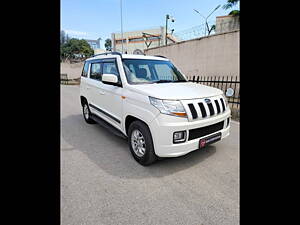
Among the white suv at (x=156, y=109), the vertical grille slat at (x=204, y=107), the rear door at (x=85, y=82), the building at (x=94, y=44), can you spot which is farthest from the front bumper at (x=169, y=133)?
the building at (x=94, y=44)

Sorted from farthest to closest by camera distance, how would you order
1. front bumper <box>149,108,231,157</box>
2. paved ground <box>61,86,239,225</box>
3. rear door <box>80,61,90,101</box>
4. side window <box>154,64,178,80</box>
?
1. rear door <box>80,61,90,101</box>
2. side window <box>154,64,178,80</box>
3. front bumper <box>149,108,231,157</box>
4. paved ground <box>61,86,239,225</box>

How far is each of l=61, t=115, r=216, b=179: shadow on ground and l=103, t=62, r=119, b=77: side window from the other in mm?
1512

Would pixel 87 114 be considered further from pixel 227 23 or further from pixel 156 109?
pixel 227 23

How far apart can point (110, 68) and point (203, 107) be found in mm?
2216

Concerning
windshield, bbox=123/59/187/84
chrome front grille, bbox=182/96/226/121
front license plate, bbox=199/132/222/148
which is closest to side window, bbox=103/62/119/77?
windshield, bbox=123/59/187/84

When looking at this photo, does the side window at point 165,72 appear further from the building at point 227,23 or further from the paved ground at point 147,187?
the building at point 227,23

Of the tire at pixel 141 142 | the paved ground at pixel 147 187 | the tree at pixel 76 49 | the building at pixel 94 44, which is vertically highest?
the building at pixel 94 44

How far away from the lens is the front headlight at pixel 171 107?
257cm

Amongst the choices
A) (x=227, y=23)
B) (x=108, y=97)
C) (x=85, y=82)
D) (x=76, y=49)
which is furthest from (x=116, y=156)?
(x=76, y=49)

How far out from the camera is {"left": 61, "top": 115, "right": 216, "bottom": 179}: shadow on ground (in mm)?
2846

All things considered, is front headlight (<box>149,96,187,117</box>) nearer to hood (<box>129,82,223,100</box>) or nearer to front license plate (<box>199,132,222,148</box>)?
hood (<box>129,82,223,100</box>)

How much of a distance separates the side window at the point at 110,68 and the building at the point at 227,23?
9.98 meters
